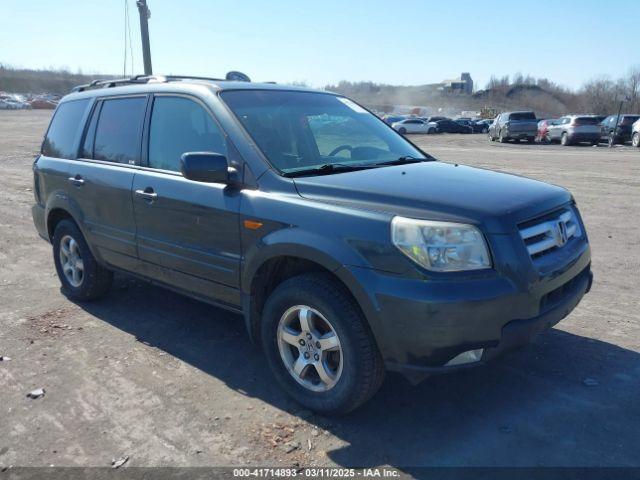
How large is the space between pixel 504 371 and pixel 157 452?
227 centimetres

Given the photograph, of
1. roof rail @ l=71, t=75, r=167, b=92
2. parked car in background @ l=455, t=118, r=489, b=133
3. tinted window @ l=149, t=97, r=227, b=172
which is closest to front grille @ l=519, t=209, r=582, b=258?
tinted window @ l=149, t=97, r=227, b=172

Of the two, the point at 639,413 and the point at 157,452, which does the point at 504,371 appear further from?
the point at 157,452

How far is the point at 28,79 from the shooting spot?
362ft

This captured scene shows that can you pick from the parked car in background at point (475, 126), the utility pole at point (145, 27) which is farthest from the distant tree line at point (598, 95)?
the utility pole at point (145, 27)

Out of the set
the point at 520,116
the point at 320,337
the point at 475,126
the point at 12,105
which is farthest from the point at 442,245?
the point at 12,105

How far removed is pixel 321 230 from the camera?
3.16 meters

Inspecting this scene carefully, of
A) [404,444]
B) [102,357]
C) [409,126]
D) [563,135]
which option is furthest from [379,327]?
[409,126]

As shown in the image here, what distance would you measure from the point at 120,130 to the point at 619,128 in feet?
93.9

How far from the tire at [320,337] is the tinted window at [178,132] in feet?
3.77

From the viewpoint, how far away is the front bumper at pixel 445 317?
279 cm

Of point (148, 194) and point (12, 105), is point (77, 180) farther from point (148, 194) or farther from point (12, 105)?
point (12, 105)

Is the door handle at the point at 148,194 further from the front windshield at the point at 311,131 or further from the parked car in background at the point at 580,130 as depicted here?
the parked car in background at the point at 580,130

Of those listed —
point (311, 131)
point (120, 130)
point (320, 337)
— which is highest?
point (311, 131)

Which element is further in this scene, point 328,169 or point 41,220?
point 41,220
